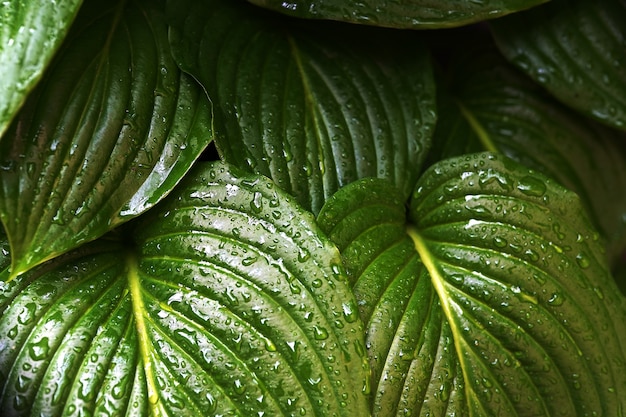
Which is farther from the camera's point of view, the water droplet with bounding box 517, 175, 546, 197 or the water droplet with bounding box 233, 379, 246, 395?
the water droplet with bounding box 517, 175, 546, 197

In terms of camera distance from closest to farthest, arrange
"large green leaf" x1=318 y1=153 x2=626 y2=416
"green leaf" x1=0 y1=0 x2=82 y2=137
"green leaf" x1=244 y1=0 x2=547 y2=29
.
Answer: "green leaf" x1=0 y1=0 x2=82 y2=137 < "large green leaf" x1=318 y1=153 x2=626 y2=416 < "green leaf" x1=244 y1=0 x2=547 y2=29

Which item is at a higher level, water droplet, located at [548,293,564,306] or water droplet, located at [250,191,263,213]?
water droplet, located at [250,191,263,213]

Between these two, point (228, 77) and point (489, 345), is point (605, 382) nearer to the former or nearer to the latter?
point (489, 345)

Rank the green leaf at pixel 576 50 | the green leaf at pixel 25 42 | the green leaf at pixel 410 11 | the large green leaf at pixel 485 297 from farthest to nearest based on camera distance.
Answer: the green leaf at pixel 576 50 → the green leaf at pixel 410 11 → the large green leaf at pixel 485 297 → the green leaf at pixel 25 42

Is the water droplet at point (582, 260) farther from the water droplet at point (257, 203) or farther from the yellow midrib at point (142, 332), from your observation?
the yellow midrib at point (142, 332)

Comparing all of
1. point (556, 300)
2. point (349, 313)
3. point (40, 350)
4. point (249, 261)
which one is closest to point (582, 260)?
point (556, 300)

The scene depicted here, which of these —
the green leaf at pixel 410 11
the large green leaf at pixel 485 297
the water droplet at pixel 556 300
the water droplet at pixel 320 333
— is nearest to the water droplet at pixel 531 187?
the large green leaf at pixel 485 297

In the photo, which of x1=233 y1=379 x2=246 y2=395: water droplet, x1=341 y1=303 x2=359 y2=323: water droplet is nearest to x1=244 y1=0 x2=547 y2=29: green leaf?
x1=341 y1=303 x2=359 y2=323: water droplet

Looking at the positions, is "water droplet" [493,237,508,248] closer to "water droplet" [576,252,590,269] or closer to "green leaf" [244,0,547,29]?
"water droplet" [576,252,590,269]
